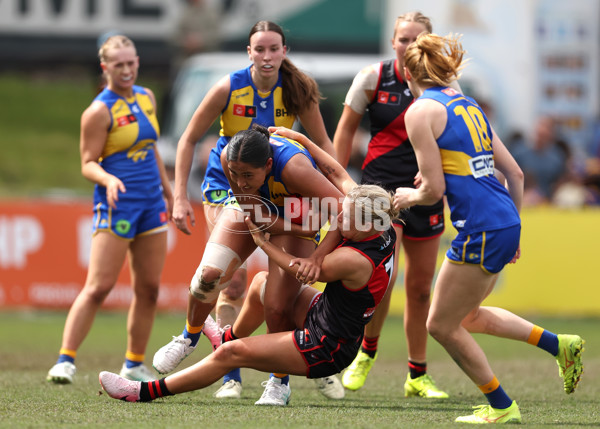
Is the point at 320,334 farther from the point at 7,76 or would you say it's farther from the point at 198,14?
the point at 7,76

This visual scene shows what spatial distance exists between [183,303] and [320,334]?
21.8 feet

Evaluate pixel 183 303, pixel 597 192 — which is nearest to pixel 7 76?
pixel 183 303

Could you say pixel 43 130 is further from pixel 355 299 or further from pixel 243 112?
pixel 355 299

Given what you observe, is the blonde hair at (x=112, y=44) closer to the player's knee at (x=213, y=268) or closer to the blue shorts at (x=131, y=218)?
the blue shorts at (x=131, y=218)

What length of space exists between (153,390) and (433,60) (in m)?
2.36

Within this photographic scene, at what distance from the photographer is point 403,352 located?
9.38 m

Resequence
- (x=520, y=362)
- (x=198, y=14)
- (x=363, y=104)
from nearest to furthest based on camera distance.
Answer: (x=363, y=104) → (x=520, y=362) → (x=198, y=14)

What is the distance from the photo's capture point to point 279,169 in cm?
552

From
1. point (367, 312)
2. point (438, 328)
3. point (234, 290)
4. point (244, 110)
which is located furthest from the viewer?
point (234, 290)

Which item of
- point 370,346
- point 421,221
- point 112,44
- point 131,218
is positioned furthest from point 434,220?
point 112,44

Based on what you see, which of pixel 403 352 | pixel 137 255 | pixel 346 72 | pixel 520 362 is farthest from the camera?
pixel 346 72

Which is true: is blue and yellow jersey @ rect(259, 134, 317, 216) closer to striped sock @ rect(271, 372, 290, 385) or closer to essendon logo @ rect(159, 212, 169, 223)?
striped sock @ rect(271, 372, 290, 385)

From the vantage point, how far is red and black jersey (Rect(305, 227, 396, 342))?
5.32 meters

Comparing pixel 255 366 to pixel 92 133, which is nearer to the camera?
pixel 255 366
